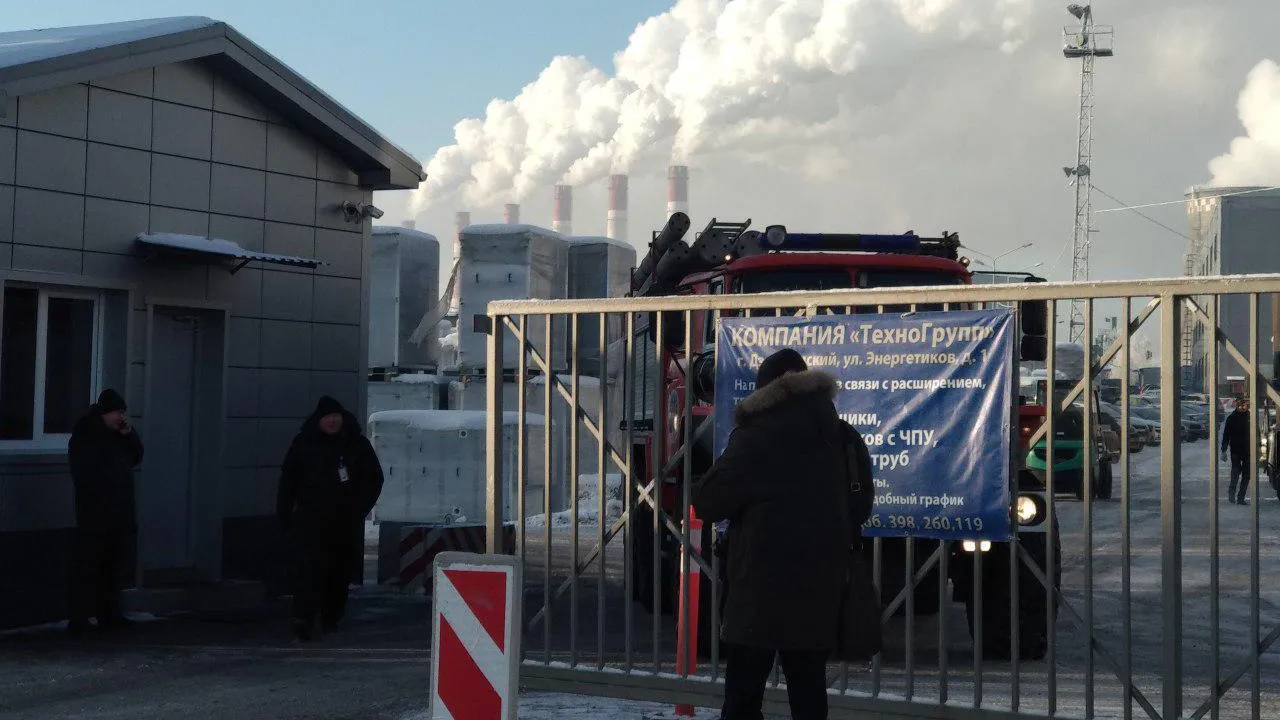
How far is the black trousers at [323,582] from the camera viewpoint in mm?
11125

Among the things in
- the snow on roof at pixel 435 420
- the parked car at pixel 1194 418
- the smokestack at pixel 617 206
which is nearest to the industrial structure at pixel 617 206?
the smokestack at pixel 617 206

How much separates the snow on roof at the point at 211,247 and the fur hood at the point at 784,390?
748 cm

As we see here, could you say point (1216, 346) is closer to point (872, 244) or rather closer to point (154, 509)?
point (872, 244)

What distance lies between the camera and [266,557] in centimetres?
1366

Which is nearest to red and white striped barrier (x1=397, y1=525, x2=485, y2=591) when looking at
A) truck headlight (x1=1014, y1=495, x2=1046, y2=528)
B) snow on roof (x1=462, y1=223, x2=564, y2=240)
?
truck headlight (x1=1014, y1=495, x2=1046, y2=528)

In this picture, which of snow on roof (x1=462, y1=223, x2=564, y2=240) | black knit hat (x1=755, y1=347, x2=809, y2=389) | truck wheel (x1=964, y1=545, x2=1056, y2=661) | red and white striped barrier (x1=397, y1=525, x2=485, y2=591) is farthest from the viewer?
snow on roof (x1=462, y1=223, x2=564, y2=240)

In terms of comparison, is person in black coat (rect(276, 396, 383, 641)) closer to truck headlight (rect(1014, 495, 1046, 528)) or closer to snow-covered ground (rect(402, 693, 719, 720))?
snow-covered ground (rect(402, 693, 719, 720))

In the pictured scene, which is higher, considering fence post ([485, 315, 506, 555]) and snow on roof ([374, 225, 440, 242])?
snow on roof ([374, 225, 440, 242])

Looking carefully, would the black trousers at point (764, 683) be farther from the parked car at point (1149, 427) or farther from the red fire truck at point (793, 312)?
the parked car at point (1149, 427)

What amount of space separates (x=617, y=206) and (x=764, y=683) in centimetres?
10476

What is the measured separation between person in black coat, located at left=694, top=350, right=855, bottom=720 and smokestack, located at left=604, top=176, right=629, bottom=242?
10319 centimetres

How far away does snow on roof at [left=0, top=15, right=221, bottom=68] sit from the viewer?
11662 mm

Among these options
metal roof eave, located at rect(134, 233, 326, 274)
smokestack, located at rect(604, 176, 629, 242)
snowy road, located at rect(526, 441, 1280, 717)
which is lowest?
snowy road, located at rect(526, 441, 1280, 717)

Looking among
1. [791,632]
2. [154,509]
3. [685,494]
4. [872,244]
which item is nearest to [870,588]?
[791,632]
